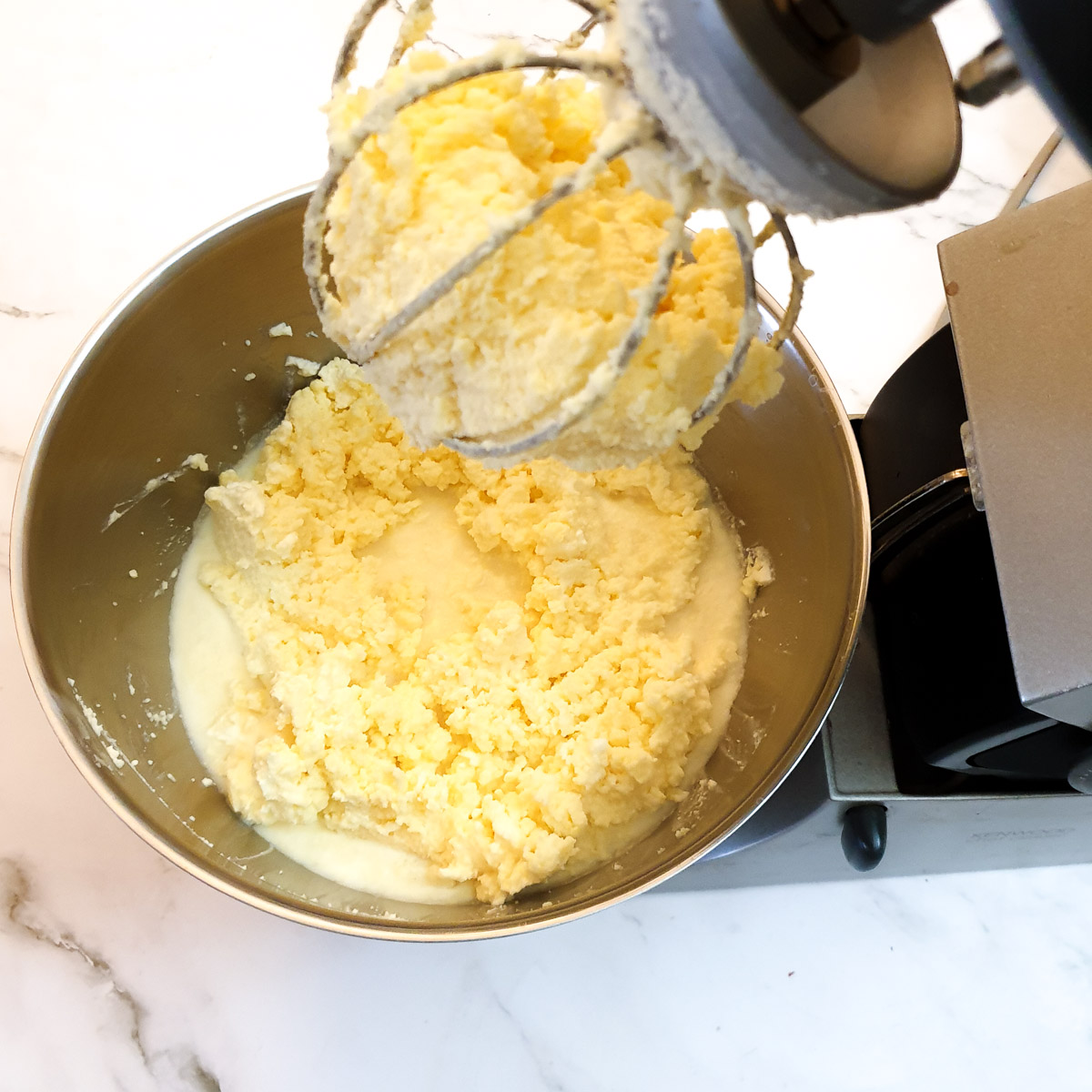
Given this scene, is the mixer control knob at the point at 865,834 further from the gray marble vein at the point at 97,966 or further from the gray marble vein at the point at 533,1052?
the gray marble vein at the point at 97,966

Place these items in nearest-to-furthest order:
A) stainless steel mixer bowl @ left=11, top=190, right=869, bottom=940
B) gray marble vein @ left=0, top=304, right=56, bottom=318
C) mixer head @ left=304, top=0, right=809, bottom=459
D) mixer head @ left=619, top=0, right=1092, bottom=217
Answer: mixer head @ left=619, top=0, right=1092, bottom=217 → mixer head @ left=304, top=0, right=809, bottom=459 → stainless steel mixer bowl @ left=11, top=190, right=869, bottom=940 → gray marble vein @ left=0, top=304, right=56, bottom=318

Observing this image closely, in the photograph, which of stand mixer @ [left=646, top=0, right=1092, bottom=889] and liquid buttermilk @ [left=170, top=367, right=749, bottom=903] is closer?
stand mixer @ [left=646, top=0, right=1092, bottom=889]

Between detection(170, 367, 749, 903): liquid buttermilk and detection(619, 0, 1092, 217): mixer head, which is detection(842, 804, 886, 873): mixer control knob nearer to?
detection(170, 367, 749, 903): liquid buttermilk

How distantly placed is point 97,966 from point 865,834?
0.78m

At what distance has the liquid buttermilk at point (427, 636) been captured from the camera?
32.4 inches

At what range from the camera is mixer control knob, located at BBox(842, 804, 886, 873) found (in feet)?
2.48

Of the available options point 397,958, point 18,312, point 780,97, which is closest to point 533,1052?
point 397,958

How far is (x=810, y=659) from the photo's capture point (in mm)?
765

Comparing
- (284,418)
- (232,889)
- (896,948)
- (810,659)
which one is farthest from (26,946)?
(896,948)

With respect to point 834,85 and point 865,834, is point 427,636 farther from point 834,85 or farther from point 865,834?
point 834,85

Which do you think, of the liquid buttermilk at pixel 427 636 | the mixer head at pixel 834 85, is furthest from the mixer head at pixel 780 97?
the liquid buttermilk at pixel 427 636

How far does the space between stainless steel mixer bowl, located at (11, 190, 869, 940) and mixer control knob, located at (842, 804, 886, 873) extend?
11 centimetres

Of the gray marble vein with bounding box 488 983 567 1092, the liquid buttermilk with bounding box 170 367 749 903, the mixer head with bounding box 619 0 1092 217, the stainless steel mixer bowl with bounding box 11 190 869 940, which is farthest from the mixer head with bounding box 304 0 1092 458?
the gray marble vein with bounding box 488 983 567 1092

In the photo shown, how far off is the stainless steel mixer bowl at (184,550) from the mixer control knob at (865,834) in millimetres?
106
